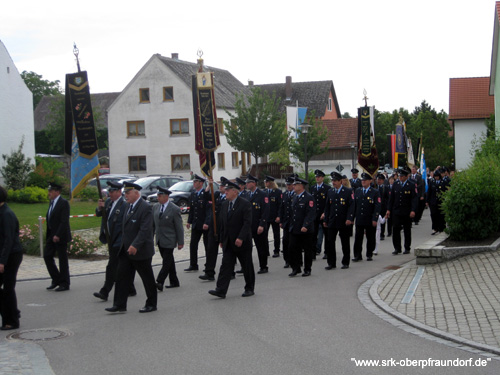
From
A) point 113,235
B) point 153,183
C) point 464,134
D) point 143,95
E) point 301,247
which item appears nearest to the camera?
point 113,235

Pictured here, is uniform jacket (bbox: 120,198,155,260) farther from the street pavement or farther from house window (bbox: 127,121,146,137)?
house window (bbox: 127,121,146,137)

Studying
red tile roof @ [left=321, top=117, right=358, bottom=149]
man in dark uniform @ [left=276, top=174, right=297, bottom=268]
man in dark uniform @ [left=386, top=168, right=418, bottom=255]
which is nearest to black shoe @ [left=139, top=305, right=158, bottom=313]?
man in dark uniform @ [left=276, top=174, right=297, bottom=268]

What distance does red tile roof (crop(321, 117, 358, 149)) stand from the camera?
57.1m

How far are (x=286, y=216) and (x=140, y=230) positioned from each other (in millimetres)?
5029

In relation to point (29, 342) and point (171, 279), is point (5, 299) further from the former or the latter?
point (171, 279)

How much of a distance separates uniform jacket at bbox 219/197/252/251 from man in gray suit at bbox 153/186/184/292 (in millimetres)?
1108

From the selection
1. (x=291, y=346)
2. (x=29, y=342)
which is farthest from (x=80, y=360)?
(x=291, y=346)

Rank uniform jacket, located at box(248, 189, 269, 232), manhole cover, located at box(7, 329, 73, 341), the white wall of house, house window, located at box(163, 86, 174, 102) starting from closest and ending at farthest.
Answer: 1. manhole cover, located at box(7, 329, 73, 341)
2. uniform jacket, located at box(248, 189, 269, 232)
3. the white wall of house
4. house window, located at box(163, 86, 174, 102)

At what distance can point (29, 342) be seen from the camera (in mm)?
7504

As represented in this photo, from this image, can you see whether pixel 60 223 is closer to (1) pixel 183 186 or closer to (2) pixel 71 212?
(2) pixel 71 212

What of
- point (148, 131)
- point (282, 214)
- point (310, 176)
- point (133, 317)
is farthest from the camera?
point (148, 131)

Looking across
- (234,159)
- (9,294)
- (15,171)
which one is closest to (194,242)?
(9,294)

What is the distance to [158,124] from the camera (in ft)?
172

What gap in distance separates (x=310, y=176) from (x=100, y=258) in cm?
2104
